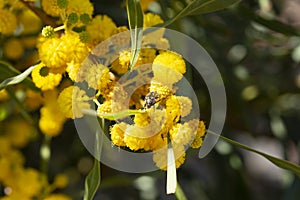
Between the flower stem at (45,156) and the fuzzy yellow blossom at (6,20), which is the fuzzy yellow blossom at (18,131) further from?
the fuzzy yellow blossom at (6,20)

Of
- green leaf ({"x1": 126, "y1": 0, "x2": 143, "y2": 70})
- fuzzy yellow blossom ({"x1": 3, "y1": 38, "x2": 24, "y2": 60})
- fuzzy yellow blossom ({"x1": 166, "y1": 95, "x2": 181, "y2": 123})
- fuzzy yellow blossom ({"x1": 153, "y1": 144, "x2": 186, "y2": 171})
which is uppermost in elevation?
green leaf ({"x1": 126, "y1": 0, "x2": 143, "y2": 70})

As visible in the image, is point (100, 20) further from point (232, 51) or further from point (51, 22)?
point (232, 51)

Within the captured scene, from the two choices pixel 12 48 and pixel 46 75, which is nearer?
pixel 46 75

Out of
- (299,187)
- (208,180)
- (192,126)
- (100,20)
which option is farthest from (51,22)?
(208,180)

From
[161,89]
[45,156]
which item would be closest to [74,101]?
[161,89]

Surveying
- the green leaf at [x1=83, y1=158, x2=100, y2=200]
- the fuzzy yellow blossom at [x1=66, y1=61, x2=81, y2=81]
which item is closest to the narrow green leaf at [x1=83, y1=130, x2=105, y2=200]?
the green leaf at [x1=83, y1=158, x2=100, y2=200]

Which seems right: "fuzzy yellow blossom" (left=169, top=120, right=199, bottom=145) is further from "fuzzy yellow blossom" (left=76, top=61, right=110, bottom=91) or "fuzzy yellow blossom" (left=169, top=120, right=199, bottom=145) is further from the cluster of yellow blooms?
"fuzzy yellow blossom" (left=76, top=61, right=110, bottom=91)

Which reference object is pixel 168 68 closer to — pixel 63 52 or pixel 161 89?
pixel 161 89
